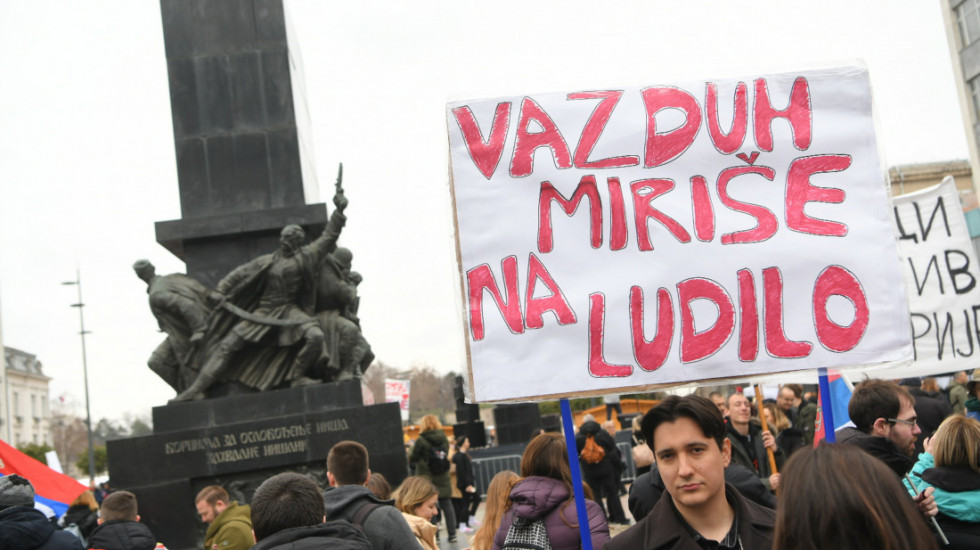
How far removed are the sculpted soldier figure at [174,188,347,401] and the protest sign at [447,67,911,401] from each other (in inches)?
308

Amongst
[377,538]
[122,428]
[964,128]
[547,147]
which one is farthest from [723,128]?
[122,428]

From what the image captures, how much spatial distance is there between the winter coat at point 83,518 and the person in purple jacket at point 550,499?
495cm

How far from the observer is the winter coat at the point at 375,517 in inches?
186

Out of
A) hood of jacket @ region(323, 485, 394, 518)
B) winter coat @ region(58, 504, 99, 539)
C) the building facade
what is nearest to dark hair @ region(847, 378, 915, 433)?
hood of jacket @ region(323, 485, 394, 518)

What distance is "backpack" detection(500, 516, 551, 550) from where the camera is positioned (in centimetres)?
441

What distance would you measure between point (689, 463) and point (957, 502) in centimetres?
139

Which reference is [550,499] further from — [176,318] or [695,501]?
[176,318]

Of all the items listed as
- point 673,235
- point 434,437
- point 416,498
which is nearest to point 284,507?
point 673,235

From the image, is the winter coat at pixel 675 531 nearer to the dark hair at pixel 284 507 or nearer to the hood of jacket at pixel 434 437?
the dark hair at pixel 284 507

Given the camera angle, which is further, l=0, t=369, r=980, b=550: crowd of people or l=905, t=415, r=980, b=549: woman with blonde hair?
l=905, t=415, r=980, b=549: woman with blonde hair

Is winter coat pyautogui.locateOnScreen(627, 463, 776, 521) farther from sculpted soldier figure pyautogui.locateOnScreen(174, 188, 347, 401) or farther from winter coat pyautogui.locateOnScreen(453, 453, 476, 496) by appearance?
winter coat pyautogui.locateOnScreen(453, 453, 476, 496)

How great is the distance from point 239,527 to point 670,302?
3180 mm

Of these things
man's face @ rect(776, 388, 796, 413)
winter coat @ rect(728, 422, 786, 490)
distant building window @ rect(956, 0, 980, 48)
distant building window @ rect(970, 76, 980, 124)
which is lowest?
winter coat @ rect(728, 422, 786, 490)

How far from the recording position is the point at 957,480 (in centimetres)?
385
